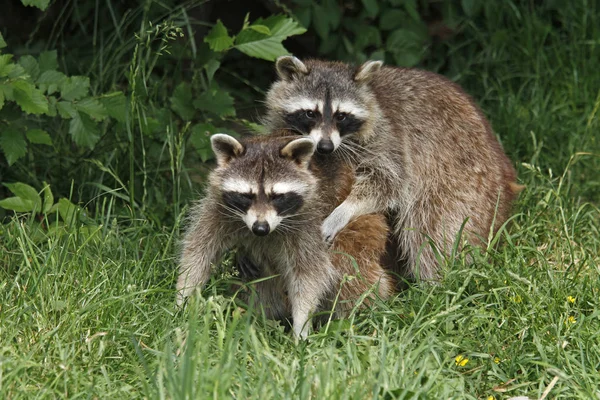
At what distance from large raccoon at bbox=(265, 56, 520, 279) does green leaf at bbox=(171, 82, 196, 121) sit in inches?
20.9

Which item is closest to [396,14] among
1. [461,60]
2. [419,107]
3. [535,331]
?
[461,60]

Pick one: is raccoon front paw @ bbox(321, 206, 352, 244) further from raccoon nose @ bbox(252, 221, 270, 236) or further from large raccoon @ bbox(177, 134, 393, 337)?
raccoon nose @ bbox(252, 221, 270, 236)

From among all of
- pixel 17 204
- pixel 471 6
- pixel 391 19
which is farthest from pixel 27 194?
pixel 471 6

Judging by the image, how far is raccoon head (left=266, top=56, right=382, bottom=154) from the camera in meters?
5.56

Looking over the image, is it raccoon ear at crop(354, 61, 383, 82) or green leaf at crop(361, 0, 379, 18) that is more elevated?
green leaf at crop(361, 0, 379, 18)

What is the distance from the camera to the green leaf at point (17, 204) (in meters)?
5.44

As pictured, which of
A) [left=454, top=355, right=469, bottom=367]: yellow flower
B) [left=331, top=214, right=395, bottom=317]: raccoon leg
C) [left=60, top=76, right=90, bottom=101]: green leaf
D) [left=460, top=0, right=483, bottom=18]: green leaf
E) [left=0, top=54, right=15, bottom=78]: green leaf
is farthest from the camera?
[left=460, top=0, right=483, bottom=18]: green leaf

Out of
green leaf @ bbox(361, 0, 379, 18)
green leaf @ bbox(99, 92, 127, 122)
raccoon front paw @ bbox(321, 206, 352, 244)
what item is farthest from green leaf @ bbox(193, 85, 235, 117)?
green leaf @ bbox(361, 0, 379, 18)

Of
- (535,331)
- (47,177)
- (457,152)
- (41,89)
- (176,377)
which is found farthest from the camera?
(47,177)

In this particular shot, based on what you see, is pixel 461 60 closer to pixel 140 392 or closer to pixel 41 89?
pixel 41 89

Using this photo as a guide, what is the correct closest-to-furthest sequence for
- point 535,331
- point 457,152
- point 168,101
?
point 535,331, point 457,152, point 168,101

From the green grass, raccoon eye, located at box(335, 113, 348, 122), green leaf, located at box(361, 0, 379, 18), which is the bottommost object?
the green grass

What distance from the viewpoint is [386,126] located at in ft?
19.0

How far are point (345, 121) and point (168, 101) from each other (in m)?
1.76
